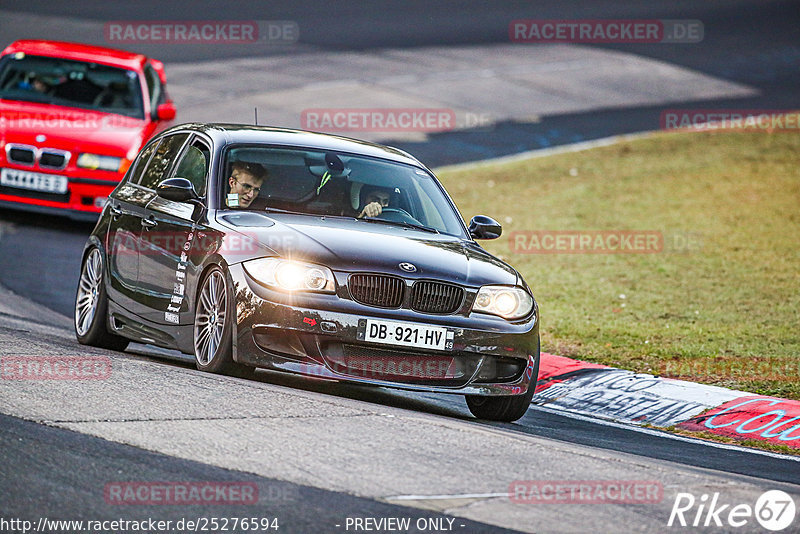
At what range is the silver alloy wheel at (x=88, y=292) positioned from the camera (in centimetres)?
1019

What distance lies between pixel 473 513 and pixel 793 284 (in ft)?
33.1

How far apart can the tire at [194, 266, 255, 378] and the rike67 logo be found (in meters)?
3.01

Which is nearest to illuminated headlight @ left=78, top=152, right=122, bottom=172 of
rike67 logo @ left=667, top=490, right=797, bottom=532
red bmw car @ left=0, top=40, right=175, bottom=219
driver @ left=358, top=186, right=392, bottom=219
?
red bmw car @ left=0, top=40, right=175, bottom=219

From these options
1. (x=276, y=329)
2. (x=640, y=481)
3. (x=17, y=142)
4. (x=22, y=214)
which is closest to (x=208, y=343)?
(x=276, y=329)

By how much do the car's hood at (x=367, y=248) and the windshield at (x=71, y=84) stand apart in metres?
8.60

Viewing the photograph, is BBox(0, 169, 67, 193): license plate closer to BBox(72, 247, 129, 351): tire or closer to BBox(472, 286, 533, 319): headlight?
BBox(72, 247, 129, 351): tire

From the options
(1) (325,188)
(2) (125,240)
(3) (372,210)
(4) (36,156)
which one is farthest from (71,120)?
(3) (372,210)

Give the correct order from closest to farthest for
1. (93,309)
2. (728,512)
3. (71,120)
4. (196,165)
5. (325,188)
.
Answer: (728,512)
(325,188)
(196,165)
(93,309)
(71,120)

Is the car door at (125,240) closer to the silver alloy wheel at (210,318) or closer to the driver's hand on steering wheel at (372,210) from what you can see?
the silver alloy wheel at (210,318)

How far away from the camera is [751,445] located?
898 centimetres

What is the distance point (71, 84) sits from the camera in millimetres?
17094

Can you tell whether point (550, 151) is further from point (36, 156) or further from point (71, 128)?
point (36, 156)

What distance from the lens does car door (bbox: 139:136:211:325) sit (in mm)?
8953

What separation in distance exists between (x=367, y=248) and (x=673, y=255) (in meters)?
9.24
